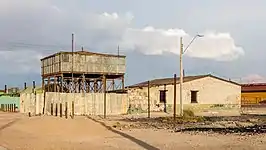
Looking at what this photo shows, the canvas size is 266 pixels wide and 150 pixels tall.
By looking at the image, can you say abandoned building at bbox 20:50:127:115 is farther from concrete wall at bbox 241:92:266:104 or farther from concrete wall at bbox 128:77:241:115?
concrete wall at bbox 241:92:266:104

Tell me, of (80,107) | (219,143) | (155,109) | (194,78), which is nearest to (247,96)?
(194,78)

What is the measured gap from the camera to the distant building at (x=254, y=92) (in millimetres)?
98188

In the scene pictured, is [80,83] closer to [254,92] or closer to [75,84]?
[75,84]

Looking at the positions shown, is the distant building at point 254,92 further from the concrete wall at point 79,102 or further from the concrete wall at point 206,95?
the concrete wall at point 79,102

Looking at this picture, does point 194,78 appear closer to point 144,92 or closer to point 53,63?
point 144,92

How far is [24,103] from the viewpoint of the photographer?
182 ft

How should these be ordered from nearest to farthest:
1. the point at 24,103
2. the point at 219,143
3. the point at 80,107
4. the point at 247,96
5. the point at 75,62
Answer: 1. the point at 219,143
2. the point at 80,107
3. the point at 24,103
4. the point at 75,62
5. the point at 247,96

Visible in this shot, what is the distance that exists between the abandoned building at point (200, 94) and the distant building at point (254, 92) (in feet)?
83.4

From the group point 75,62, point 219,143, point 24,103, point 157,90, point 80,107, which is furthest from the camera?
point 157,90

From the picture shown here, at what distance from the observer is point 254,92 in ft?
339

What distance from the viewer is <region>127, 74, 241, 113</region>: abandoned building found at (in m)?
66.1

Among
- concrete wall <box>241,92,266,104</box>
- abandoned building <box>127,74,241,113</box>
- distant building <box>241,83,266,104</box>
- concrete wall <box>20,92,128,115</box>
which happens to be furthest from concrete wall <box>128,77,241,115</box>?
distant building <box>241,83,266,104</box>

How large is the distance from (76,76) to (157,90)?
11048mm

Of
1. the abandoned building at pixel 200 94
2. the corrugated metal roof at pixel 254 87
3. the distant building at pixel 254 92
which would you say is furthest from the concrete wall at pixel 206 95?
the corrugated metal roof at pixel 254 87
